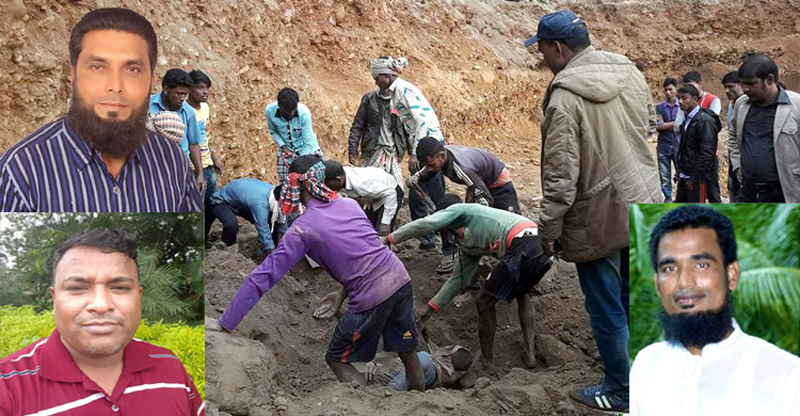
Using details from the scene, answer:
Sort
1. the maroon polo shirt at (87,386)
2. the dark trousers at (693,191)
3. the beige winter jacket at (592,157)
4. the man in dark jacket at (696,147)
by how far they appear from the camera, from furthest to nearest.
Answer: the dark trousers at (693,191) → the man in dark jacket at (696,147) → the beige winter jacket at (592,157) → the maroon polo shirt at (87,386)

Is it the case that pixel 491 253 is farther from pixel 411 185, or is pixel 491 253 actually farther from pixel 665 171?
pixel 665 171

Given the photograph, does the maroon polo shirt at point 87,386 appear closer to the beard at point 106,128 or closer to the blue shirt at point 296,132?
the beard at point 106,128

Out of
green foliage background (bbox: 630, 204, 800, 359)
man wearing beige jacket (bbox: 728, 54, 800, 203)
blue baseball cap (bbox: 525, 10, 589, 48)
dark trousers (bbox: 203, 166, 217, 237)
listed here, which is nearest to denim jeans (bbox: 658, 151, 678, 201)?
man wearing beige jacket (bbox: 728, 54, 800, 203)

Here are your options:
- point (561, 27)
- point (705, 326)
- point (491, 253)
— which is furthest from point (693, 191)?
point (705, 326)

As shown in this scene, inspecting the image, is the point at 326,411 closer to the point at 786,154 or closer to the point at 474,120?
the point at 786,154

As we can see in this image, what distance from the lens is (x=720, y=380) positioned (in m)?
2.56

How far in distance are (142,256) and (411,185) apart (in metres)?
5.50

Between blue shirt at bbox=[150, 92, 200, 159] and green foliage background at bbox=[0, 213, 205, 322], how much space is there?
456 cm

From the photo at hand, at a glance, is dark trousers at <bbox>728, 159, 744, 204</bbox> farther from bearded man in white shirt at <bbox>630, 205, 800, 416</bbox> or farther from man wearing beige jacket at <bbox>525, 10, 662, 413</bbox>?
bearded man in white shirt at <bbox>630, 205, 800, 416</bbox>

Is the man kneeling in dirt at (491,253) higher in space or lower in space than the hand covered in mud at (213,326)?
higher

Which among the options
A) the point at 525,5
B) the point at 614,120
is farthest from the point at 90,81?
the point at 525,5

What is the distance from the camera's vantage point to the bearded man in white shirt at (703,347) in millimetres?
2527

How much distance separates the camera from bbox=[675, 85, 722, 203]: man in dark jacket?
865 centimetres

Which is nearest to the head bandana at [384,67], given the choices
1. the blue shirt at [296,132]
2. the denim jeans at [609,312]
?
the blue shirt at [296,132]
